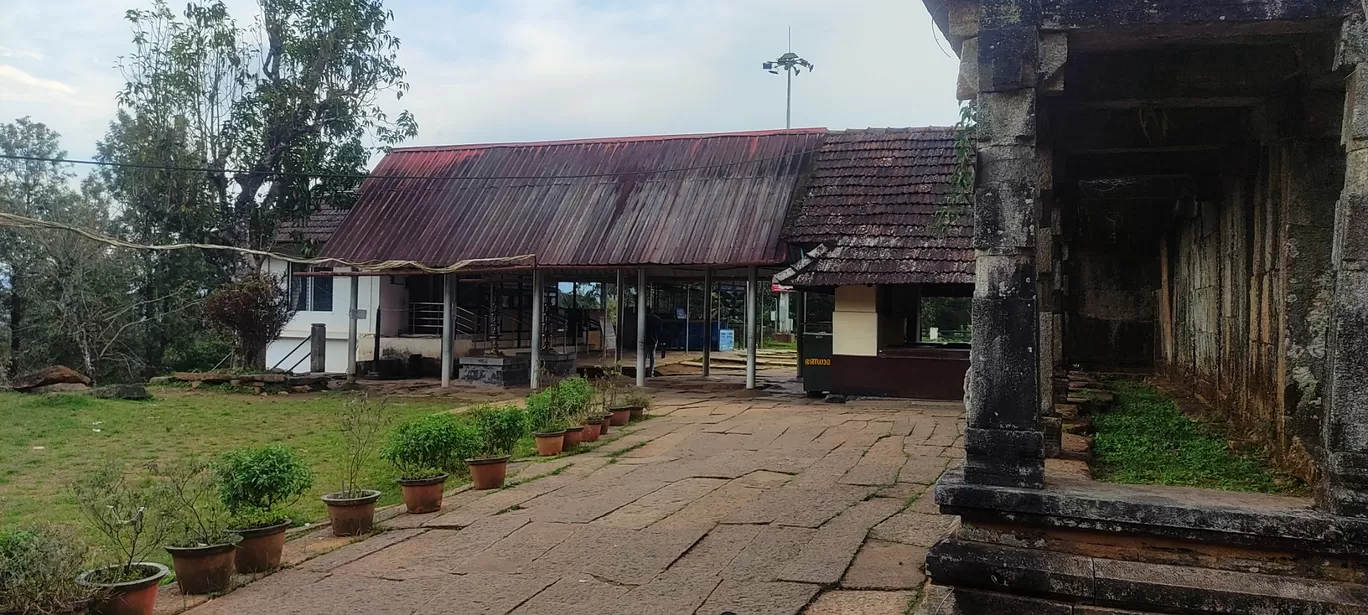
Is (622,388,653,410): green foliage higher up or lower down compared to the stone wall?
lower down

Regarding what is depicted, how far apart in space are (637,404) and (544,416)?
256cm

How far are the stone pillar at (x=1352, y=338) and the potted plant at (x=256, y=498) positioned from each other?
5413 mm

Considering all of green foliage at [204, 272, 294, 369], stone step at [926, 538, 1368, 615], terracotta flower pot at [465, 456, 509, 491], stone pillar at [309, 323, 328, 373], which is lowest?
terracotta flower pot at [465, 456, 509, 491]

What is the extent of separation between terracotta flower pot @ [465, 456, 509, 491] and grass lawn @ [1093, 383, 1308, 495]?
4642 mm

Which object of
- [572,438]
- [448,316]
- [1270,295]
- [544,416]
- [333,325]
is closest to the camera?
[1270,295]

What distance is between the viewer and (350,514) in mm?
6133

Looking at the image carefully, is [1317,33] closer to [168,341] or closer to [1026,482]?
[1026,482]

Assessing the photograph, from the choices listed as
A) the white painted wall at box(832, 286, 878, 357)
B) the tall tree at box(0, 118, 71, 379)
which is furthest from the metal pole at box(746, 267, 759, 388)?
the tall tree at box(0, 118, 71, 379)

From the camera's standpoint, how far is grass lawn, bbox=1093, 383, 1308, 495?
519cm

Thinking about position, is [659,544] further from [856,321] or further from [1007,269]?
[856,321]

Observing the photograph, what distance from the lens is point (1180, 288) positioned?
1158cm

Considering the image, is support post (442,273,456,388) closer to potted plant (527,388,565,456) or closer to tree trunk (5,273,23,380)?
potted plant (527,388,565,456)

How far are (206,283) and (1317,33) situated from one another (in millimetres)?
24263

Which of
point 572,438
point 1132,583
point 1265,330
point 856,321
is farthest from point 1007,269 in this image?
point 856,321
